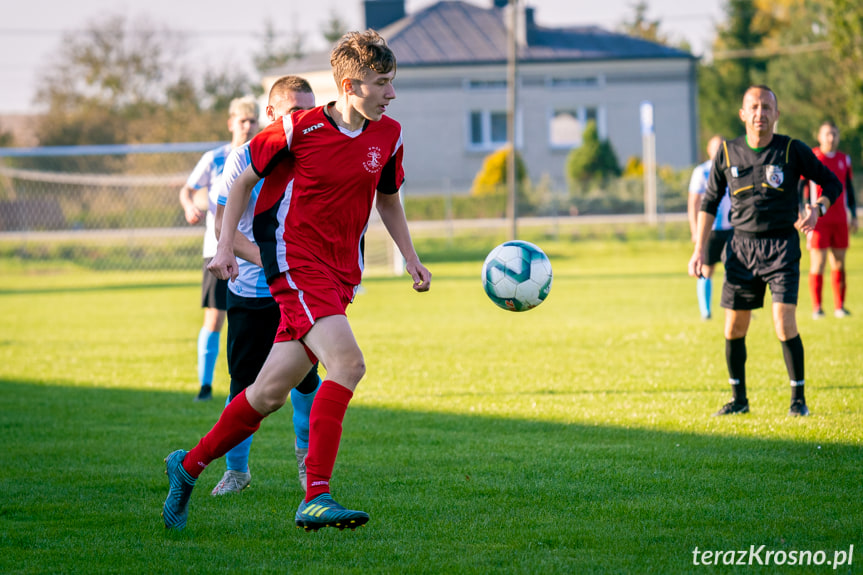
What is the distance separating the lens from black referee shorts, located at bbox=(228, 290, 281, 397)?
15.3ft

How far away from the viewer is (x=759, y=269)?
244 inches

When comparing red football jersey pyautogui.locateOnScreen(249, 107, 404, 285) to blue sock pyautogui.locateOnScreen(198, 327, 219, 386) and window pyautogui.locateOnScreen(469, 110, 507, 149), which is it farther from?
window pyautogui.locateOnScreen(469, 110, 507, 149)

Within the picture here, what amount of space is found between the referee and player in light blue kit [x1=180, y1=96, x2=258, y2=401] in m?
3.14

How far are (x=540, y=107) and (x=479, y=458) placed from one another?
1560 inches

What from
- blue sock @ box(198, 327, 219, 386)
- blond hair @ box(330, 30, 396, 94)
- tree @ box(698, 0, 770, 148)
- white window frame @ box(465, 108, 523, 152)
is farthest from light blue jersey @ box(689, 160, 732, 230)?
tree @ box(698, 0, 770, 148)

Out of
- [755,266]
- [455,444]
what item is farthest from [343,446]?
[755,266]

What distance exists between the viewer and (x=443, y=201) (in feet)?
107

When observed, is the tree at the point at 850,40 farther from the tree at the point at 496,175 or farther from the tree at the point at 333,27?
the tree at the point at 333,27

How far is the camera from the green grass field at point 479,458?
378 centimetres

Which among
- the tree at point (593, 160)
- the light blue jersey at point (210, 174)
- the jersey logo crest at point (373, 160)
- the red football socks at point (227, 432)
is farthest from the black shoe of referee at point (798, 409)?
the tree at point (593, 160)

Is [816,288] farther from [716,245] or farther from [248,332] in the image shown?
[248,332]

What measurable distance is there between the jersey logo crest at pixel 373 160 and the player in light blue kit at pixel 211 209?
7.06 ft

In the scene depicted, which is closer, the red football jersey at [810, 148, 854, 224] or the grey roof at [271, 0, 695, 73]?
the red football jersey at [810, 148, 854, 224]

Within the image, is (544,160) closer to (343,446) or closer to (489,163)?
(489,163)
